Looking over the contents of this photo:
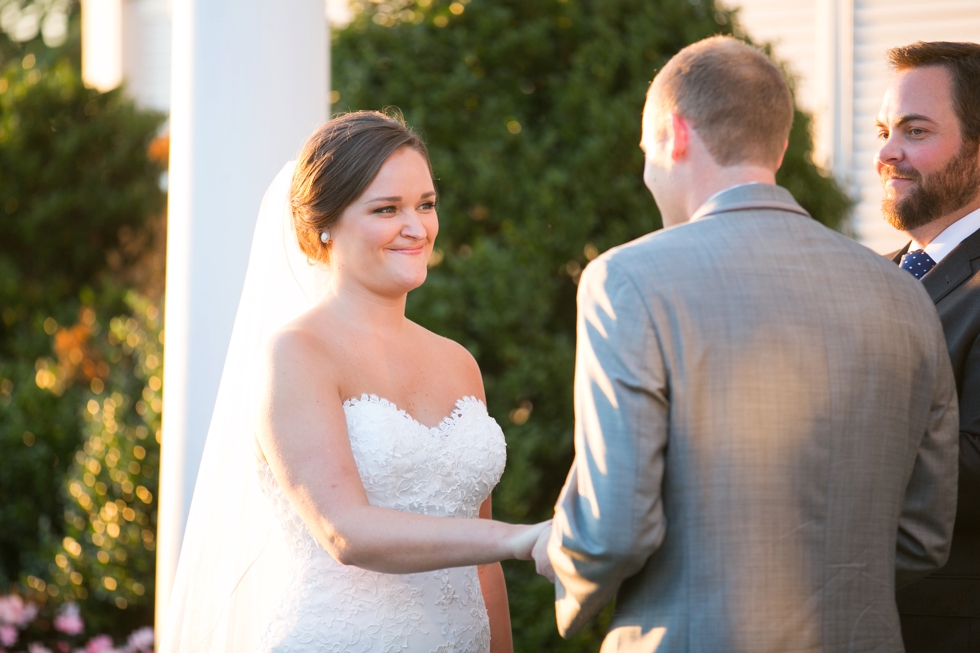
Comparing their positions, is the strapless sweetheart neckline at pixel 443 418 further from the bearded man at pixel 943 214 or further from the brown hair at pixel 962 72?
the brown hair at pixel 962 72

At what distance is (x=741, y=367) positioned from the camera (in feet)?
6.00

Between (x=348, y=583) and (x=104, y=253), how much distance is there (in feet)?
19.5

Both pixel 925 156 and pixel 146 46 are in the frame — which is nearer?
pixel 925 156

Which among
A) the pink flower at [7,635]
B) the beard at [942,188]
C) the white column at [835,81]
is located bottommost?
the pink flower at [7,635]

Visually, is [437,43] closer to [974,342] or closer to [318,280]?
[318,280]

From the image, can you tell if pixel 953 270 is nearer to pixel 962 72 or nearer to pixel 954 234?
pixel 954 234

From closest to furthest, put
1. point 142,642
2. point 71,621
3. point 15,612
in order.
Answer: point 142,642
point 71,621
point 15,612

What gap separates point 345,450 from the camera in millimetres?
2414

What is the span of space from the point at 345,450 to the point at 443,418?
0.44 metres

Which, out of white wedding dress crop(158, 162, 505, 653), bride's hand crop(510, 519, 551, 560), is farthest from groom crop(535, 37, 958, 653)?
white wedding dress crop(158, 162, 505, 653)

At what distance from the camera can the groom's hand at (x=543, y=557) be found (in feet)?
6.66

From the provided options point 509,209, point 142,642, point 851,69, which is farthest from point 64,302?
point 851,69

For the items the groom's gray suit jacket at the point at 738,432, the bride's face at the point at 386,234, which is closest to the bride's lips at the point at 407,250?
the bride's face at the point at 386,234

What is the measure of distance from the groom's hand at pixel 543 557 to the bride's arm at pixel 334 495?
10cm
